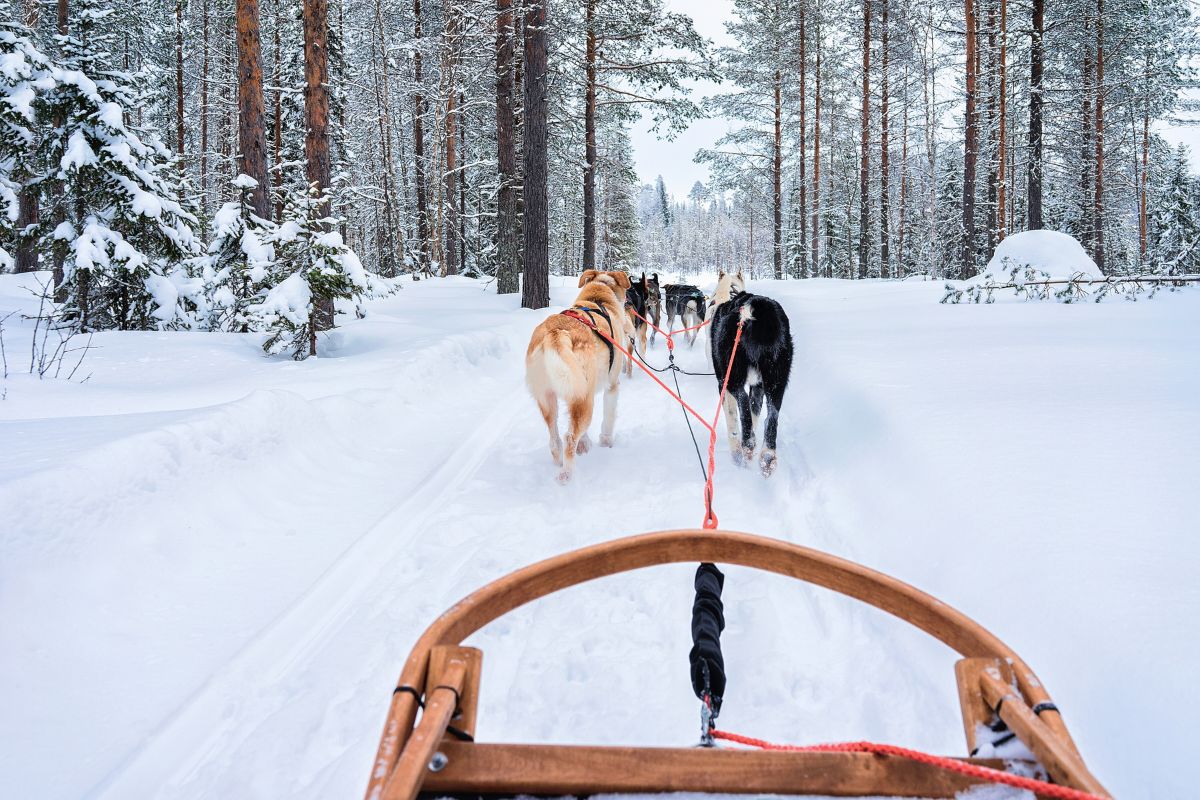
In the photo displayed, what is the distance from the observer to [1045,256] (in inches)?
412

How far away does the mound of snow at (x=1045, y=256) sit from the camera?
1013 centimetres

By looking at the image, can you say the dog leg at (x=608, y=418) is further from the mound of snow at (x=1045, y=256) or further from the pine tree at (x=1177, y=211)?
the pine tree at (x=1177, y=211)

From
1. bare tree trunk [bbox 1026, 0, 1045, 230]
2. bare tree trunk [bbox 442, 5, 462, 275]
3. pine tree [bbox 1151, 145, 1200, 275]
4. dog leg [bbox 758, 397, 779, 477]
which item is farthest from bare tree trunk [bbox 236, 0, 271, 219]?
pine tree [bbox 1151, 145, 1200, 275]

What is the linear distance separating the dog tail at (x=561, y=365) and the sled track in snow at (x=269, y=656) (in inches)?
40.1

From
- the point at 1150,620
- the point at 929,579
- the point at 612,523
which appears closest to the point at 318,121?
the point at 612,523

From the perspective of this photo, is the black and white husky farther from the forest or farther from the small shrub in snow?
the small shrub in snow

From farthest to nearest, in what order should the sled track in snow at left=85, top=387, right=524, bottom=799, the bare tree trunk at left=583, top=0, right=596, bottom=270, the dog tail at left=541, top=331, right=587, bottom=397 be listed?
1. the bare tree trunk at left=583, top=0, right=596, bottom=270
2. the dog tail at left=541, top=331, right=587, bottom=397
3. the sled track in snow at left=85, top=387, right=524, bottom=799

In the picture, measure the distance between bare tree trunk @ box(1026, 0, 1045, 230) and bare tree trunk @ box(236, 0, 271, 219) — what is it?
17.2 metres

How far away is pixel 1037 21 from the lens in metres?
15.4

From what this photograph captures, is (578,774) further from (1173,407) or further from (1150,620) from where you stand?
(1173,407)

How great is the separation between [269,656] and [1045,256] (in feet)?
41.6

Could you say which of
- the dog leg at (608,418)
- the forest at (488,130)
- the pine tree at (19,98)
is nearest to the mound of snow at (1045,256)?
the forest at (488,130)

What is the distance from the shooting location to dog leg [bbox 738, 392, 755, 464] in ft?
14.8

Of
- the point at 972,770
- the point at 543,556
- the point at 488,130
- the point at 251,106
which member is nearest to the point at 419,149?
the point at 488,130
